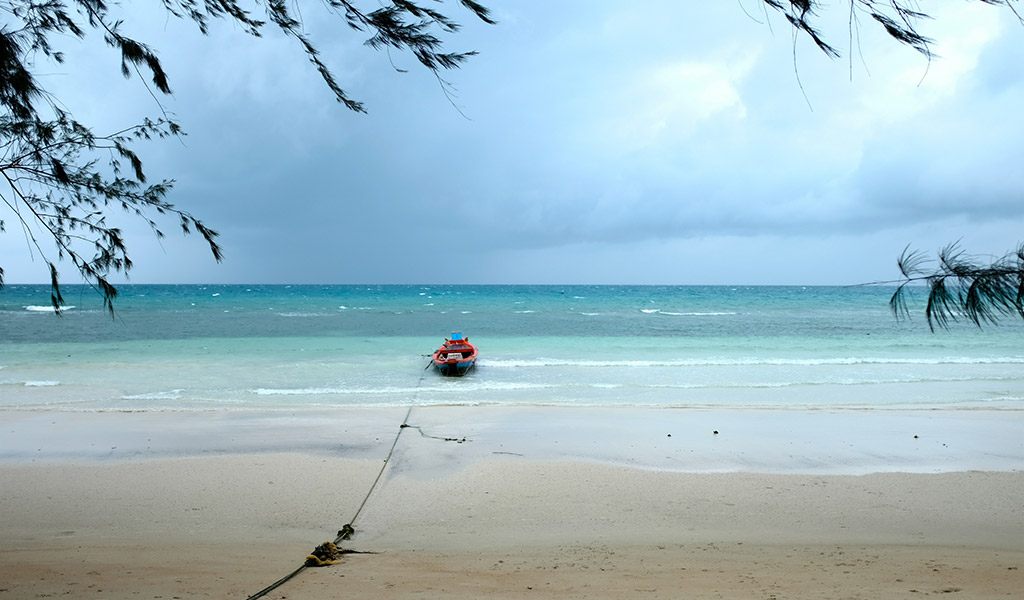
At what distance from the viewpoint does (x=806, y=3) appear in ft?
7.79

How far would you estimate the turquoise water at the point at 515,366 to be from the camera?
11844 mm

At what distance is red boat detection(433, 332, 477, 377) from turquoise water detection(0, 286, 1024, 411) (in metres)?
0.32

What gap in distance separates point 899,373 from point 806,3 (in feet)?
49.4

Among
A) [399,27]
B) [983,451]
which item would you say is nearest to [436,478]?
[399,27]

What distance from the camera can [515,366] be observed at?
16703 millimetres

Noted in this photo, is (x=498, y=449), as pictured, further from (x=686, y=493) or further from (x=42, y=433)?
(x=42, y=433)

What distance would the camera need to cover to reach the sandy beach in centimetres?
379

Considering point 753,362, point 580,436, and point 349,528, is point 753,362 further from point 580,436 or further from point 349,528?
point 349,528

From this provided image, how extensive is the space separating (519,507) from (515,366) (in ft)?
36.9

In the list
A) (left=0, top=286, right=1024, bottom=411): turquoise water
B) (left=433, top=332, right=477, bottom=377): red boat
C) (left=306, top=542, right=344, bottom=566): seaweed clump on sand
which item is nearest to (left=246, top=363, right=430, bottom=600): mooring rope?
(left=306, top=542, right=344, bottom=566): seaweed clump on sand

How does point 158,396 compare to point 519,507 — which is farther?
point 158,396

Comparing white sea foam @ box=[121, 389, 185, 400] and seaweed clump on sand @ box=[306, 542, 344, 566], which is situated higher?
seaweed clump on sand @ box=[306, 542, 344, 566]

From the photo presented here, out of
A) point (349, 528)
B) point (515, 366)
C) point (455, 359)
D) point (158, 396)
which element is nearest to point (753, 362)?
point (515, 366)

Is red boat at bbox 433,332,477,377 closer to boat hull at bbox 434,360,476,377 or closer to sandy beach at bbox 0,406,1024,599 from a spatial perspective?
boat hull at bbox 434,360,476,377
